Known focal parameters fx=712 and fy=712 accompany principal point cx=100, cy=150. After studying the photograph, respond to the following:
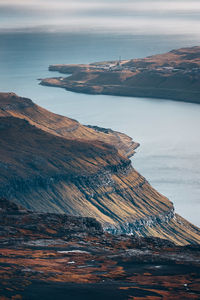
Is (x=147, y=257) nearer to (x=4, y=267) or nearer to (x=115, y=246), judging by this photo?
(x=115, y=246)

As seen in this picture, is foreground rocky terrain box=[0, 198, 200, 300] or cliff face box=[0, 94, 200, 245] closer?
foreground rocky terrain box=[0, 198, 200, 300]

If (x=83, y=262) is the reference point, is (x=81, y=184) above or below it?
above

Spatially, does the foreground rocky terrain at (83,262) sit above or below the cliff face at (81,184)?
below

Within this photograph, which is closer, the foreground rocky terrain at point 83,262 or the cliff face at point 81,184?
the foreground rocky terrain at point 83,262

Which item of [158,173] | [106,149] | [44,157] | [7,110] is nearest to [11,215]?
[44,157]
